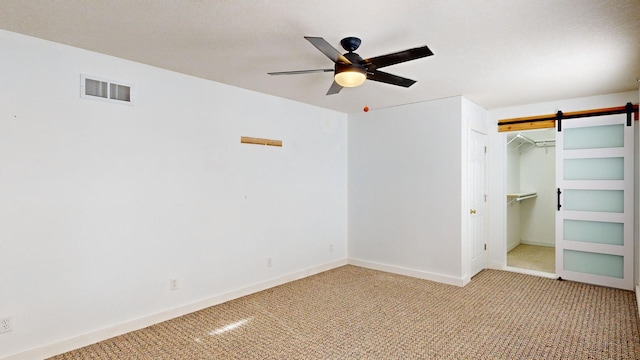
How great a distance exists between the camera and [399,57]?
237cm

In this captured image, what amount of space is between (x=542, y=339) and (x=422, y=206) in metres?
2.11

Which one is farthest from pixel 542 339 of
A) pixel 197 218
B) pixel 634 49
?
pixel 197 218

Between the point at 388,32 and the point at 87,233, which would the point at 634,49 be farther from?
the point at 87,233

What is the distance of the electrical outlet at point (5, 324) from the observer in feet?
8.09

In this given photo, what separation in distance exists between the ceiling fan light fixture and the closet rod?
11.3 feet

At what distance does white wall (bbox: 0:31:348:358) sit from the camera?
257 centimetres

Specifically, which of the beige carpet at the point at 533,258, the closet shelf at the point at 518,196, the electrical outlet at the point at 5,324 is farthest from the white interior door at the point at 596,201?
→ the electrical outlet at the point at 5,324

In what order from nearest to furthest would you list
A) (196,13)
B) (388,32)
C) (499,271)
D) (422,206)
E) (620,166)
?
(196,13), (388,32), (620,166), (422,206), (499,271)

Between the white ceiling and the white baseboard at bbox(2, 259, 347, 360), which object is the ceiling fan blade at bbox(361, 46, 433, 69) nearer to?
the white ceiling

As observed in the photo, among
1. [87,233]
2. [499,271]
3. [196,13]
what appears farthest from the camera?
[499,271]

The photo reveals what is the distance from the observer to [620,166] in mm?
4242

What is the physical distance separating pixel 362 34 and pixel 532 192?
5.83 meters

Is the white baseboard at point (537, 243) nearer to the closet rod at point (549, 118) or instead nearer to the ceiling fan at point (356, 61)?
the closet rod at point (549, 118)

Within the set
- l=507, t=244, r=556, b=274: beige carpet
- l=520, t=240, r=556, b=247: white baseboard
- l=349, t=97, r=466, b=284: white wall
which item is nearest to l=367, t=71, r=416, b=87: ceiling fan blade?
l=349, t=97, r=466, b=284: white wall
